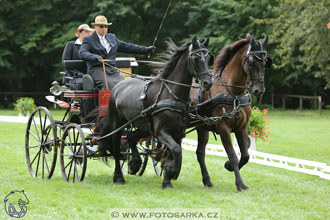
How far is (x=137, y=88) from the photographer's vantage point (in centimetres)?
858

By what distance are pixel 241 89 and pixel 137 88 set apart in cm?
157

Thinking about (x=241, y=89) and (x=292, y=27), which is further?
(x=292, y=27)

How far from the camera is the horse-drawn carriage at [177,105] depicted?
25.6 feet

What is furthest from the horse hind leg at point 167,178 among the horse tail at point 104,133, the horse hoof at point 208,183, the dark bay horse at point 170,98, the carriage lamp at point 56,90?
the carriage lamp at point 56,90

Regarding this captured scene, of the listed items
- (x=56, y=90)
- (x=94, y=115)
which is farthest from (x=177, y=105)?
(x=56, y=90)

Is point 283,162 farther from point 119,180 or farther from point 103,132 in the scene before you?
point 103,132

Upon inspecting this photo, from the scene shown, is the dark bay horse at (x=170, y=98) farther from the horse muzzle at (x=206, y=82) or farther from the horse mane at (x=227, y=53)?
the horse mane at (x=227, y=53)

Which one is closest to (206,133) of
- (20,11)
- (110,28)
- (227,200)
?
(227,200)

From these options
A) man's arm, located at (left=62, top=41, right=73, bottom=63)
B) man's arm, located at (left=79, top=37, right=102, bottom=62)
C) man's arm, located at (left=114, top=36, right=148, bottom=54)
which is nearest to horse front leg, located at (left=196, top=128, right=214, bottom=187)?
man's arm, located at (left=114, top=36, right=148, bottom=54)

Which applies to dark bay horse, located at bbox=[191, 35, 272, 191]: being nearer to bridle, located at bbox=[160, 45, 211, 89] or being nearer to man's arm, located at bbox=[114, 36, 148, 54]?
bridle, located at bbox=[160, 45, 211, 89]

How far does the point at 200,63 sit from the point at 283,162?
5072 millimetres

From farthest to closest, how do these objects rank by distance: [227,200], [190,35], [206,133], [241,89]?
[190,35] < [206,133] < [241,89] < [227,200]

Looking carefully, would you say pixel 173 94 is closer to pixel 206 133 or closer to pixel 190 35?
pixel 206 133

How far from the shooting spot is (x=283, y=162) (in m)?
11.8
